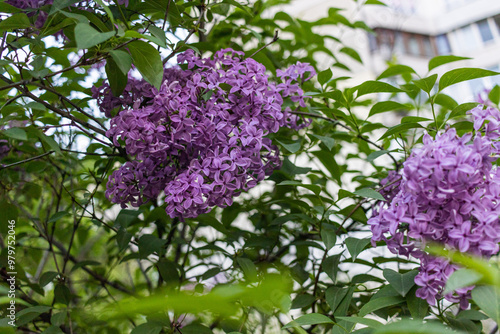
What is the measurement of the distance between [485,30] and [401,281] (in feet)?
29.9

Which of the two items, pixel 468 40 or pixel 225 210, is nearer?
pixel 225 210

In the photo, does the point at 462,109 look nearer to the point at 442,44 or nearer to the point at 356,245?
the point at 356,245

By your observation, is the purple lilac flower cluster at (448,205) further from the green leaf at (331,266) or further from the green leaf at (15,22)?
the green leaf at (15,22)

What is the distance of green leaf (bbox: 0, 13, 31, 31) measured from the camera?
690 mm

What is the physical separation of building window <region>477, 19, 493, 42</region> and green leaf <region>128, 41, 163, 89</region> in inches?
357

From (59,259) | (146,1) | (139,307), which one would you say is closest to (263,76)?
(146,1)

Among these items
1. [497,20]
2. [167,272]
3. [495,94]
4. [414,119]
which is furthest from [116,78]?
[497,20]

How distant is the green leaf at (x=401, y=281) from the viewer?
62 centimetres

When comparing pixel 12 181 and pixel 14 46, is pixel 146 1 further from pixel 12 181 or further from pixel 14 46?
pixel 12 181

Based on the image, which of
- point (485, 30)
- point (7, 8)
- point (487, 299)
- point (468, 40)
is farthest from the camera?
point (468, 40)

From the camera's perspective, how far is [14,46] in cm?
75

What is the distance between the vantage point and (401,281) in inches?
25.1

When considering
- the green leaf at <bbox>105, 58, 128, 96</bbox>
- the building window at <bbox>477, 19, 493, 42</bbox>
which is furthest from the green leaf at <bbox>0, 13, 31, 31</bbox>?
the building window at <bbox>477, 19, 493, 42</bbox>

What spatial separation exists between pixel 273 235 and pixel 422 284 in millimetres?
496
